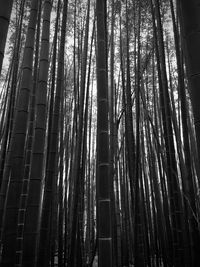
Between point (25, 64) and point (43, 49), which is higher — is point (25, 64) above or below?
below

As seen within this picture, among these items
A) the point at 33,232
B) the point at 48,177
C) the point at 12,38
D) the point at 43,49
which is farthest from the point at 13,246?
the point at 12,38

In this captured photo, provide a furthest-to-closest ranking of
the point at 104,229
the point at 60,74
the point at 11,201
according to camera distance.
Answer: the point at 60,74
the point at 11,201
the point at 104,229

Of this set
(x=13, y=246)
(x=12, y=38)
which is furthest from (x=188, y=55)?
(x=12, y=38)

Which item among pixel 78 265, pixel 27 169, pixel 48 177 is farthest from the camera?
pixel 78 265

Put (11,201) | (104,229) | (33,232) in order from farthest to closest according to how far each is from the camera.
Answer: (11,201), (33,232), (104,229)

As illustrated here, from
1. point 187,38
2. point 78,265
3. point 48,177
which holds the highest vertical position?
point 187,38

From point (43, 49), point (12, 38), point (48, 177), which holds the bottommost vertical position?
point (48, 177)

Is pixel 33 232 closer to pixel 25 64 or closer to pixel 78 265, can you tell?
pixel 25 64

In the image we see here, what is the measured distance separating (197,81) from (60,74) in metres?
2.01

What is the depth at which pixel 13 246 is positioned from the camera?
6.37 feet

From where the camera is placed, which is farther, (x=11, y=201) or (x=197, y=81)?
(x=11, y=201)

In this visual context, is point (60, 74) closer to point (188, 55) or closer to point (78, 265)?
point (188, 55)

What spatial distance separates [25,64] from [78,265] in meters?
2.39

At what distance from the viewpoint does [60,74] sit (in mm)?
2775
